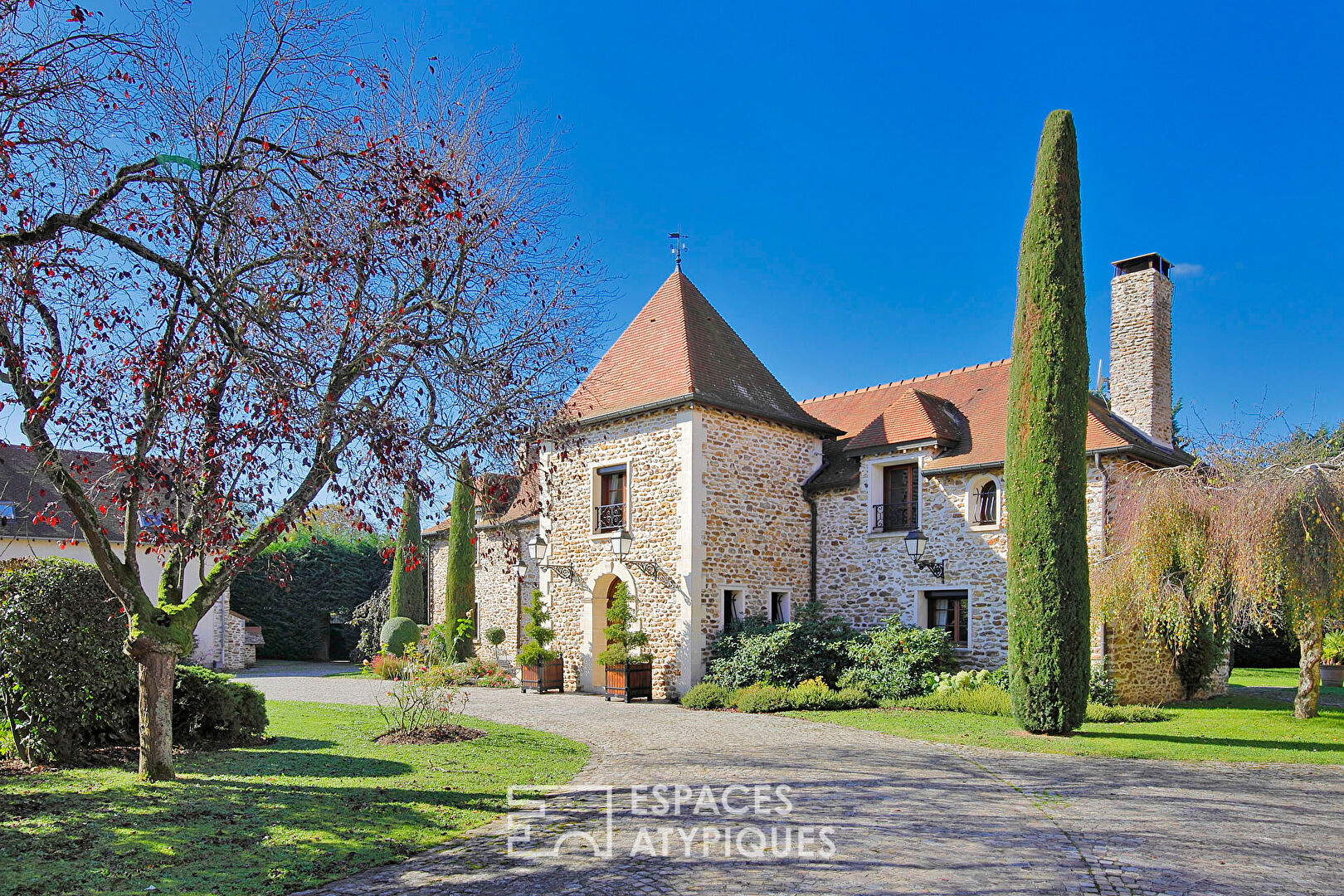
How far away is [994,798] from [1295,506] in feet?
21.1

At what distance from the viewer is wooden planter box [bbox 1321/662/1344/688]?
19453 mm

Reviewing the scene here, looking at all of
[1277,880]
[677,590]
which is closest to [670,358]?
[677,590]

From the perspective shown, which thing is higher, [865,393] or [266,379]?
[865,393]

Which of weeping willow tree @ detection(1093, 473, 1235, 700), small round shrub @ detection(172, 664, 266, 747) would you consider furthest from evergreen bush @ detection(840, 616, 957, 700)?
small round shrub @ detection(172, 664, 266, 747)

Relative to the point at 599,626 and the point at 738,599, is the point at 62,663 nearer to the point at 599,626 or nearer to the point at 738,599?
the point at 599,626

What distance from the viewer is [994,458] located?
1468 centimetres

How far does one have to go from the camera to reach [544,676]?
17.2 meters

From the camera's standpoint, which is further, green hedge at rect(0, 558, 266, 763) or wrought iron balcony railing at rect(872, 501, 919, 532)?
wrought iron balcony railing at rect(872, 501, 919, 532)

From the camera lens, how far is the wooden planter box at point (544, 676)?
1717 centimetres

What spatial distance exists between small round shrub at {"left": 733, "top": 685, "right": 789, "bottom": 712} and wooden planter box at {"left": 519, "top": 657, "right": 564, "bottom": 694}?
184 inches

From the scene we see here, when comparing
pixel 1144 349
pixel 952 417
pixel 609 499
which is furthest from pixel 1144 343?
pixel 609 499

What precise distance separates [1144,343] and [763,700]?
9.09 m

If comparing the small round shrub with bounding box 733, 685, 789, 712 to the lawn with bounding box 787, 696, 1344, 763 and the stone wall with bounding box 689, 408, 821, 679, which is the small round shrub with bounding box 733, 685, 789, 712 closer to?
the lawn with bounding box 787, 696, 1344, 763

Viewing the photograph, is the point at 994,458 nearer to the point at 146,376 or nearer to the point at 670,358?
the point at 670,358
